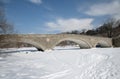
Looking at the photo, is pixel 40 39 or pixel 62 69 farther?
pixel 40 39

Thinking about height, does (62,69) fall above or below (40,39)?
below

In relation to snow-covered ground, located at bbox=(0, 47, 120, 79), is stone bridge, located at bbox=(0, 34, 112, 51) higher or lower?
higher

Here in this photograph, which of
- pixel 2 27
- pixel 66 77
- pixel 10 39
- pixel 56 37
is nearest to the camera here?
pixel 66 77

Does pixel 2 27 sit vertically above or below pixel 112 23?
below

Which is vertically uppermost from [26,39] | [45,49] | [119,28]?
[119,28]

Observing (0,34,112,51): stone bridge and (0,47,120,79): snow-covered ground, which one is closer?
(0,47,120,79): snow-covered ground

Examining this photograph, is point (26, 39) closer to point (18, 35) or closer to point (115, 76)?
point (18, 35)

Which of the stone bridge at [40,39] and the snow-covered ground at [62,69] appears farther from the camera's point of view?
the stone bridge at [40,39]

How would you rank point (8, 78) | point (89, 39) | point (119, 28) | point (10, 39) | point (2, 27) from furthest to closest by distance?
point (119, 28)
point (89, 39)
point (10, 39)
point (2, 27)
point (8, 78)

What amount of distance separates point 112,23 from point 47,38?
42.1 meters

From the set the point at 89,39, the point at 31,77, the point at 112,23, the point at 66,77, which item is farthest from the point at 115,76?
the point at 112,23

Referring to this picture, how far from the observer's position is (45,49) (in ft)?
96.6

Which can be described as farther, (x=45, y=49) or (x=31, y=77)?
(x=45, y=49)

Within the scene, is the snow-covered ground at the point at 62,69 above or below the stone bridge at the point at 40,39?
below
